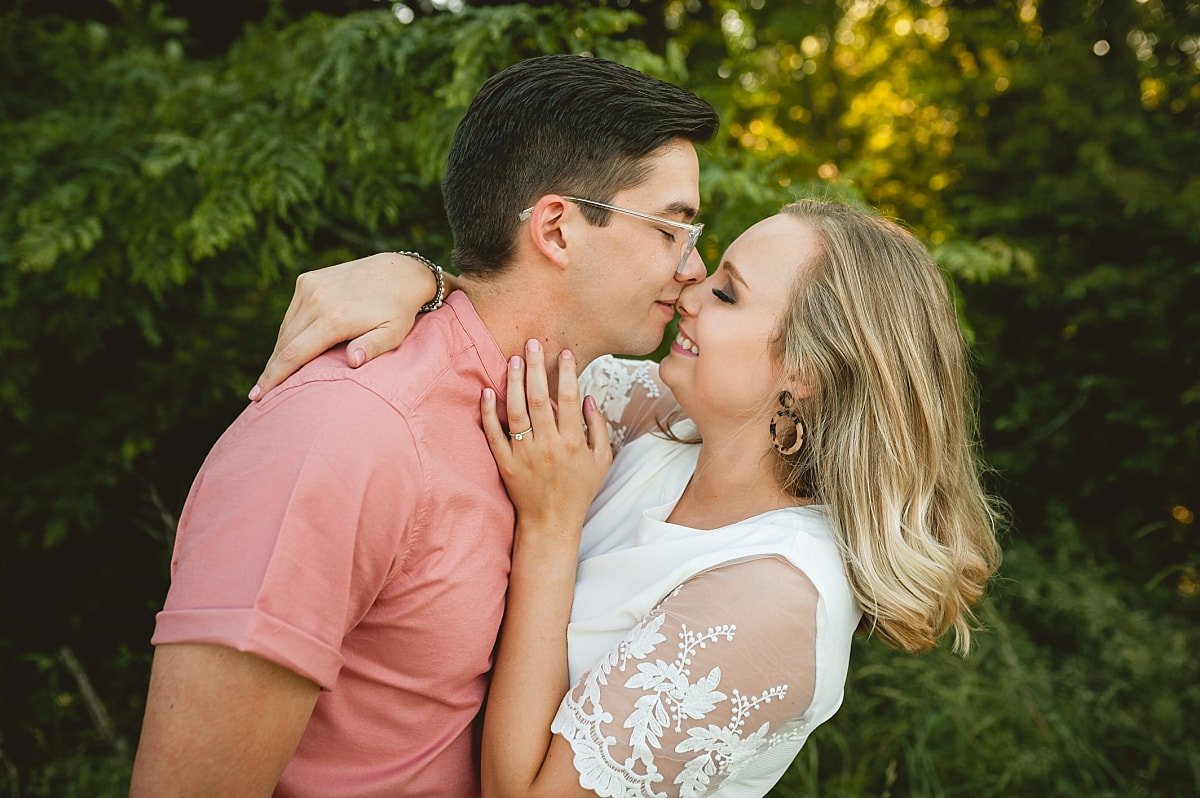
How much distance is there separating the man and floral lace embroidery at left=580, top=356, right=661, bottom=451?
43 centimetres

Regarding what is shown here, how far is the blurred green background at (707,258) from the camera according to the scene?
9.68 ft

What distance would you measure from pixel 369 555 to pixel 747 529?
33.1 inches

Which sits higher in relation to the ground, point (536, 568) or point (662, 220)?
point (662, 220)

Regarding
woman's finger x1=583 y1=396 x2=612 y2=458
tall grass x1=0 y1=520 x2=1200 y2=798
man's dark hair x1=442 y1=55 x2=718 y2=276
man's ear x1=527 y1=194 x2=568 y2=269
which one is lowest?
tall grass x1=0 y1=520 x2=1200 y2=798

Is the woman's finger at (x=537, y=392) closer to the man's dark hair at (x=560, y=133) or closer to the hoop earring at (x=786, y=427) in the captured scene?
the man's dark hair at (x=560, y=133)

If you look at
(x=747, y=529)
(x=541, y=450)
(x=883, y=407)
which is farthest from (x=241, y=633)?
(x=883, y=407)

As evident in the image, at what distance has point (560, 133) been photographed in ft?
6.75

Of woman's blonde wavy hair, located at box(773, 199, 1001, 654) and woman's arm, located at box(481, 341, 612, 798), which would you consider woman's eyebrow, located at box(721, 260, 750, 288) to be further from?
woman's arm, located at box(481, 341, 612, 798)

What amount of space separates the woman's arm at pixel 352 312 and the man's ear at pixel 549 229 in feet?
0.93

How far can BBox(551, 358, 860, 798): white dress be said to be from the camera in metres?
1.72

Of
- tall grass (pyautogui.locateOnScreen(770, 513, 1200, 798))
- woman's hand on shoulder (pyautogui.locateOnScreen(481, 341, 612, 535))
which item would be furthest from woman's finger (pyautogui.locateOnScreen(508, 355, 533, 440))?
tall grass (pyautogui.locateOnScreen(770, 513, 1200, 798))

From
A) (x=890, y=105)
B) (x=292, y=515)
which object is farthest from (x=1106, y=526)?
(x=292, y=515)

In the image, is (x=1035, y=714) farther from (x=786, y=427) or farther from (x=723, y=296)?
(x=723, y=296)

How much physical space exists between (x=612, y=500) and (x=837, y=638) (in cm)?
78
